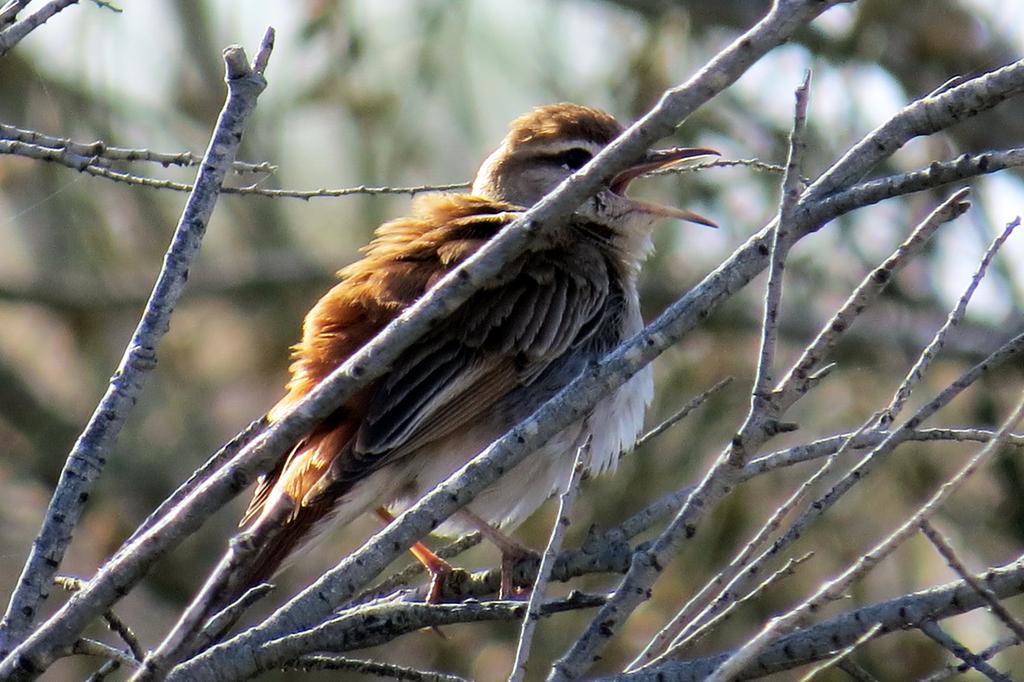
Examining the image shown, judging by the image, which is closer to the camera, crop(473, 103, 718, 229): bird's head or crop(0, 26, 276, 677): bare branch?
crop(0, 26, 276, 677): bare branch

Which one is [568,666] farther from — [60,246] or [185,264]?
[60,246]

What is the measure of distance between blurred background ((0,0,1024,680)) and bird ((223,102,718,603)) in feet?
8.10

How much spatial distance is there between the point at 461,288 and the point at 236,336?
6.98 meters

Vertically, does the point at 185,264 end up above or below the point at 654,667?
above

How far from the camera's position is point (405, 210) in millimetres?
8953

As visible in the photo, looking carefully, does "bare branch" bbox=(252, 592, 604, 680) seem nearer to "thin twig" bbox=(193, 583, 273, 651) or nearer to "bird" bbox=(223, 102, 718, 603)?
"thin twig" bbox=(193, 583, 273, 651)

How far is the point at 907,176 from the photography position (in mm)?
2787

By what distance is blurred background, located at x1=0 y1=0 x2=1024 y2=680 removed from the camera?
7.62m

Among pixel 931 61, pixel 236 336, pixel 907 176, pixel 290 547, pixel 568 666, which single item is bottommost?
pixel 568 666

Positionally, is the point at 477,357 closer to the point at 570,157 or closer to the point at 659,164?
the point at 659,164

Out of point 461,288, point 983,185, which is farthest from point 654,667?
point 983,185

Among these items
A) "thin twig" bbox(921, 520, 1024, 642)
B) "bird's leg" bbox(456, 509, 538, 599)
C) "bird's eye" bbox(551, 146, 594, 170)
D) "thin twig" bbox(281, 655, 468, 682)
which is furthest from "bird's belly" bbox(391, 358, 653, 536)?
"thin twig" bbox(921, 520, 1024, 642)

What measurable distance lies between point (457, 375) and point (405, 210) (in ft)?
14.7

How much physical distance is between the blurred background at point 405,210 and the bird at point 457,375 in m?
2.47
